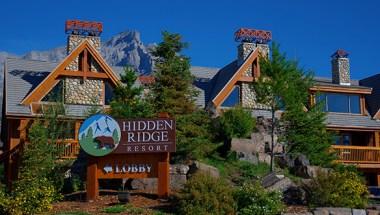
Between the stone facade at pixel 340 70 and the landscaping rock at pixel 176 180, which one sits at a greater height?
the stone facade at pixel 340 70

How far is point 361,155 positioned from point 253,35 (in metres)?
9.84

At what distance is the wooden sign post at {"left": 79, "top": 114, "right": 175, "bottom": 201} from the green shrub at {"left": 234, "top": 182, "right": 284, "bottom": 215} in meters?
2.83

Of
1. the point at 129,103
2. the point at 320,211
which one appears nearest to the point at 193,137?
the point at 129,103

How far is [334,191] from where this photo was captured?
1914 centimetres

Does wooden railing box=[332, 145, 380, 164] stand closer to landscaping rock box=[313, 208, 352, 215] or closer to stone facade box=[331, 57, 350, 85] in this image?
stone facade box=[331, 57, 350, 85]

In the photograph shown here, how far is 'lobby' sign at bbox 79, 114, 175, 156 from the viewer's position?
19.5m

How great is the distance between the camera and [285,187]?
1998cm

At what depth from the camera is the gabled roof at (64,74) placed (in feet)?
99.5

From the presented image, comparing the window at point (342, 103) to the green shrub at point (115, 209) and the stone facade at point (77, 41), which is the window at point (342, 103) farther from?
the green shrub at point (115, 209)

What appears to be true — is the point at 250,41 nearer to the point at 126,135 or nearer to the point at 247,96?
the point at 247,96

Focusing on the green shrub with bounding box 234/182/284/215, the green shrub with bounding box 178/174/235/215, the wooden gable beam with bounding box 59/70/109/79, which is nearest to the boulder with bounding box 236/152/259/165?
the green shrub with bounding box 234/182/284/215

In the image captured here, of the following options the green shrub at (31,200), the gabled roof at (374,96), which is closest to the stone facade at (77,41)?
the green shrub at (31,200)

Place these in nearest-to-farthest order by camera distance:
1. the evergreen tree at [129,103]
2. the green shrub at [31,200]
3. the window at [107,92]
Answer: the green shrub at [31,200] → the evergreen tree at [129,103] → the window at [107,92]

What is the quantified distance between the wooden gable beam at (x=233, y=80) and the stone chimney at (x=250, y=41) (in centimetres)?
134
